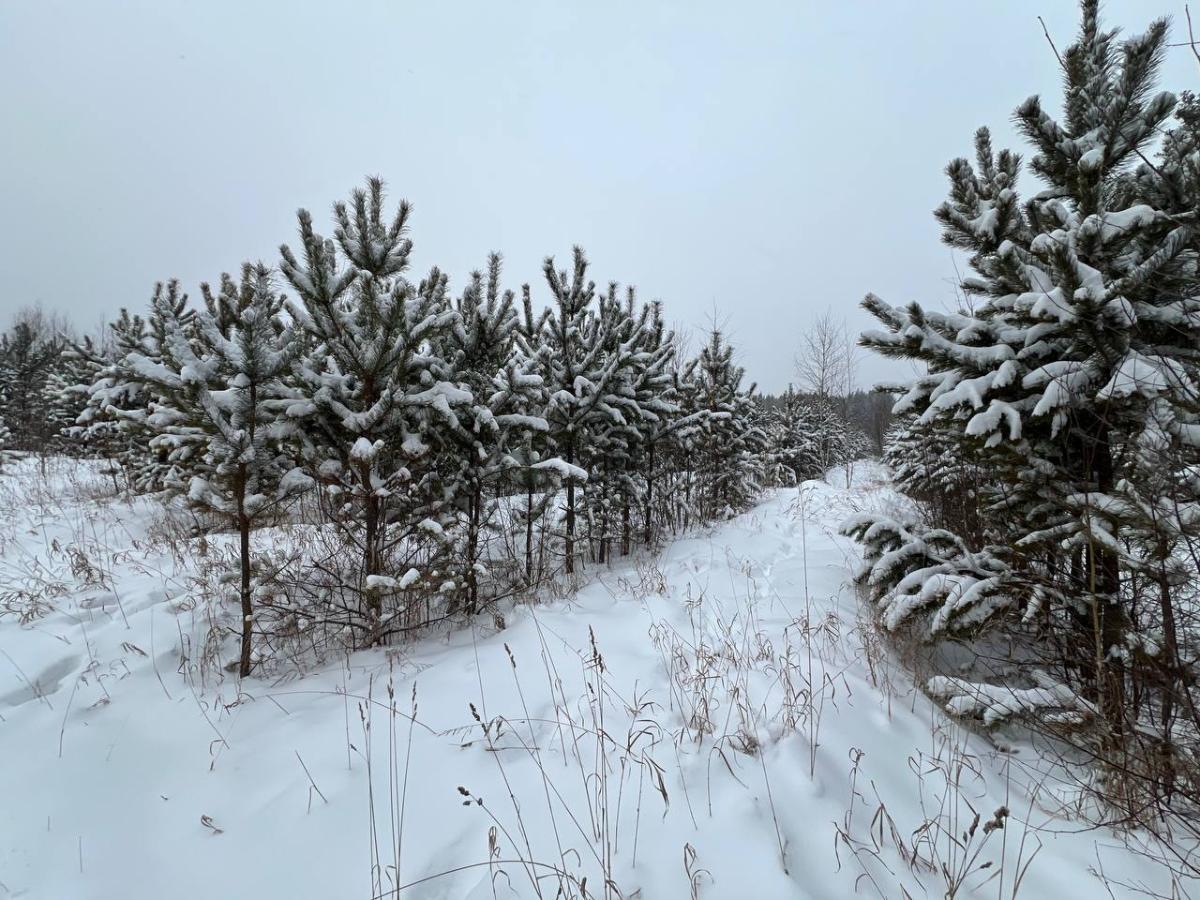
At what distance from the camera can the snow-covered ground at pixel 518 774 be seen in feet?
5.74

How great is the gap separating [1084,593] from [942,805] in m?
1.61

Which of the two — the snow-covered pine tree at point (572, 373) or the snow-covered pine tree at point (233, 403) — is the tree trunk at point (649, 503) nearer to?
the snow-covered pine tree at point (572, 373)

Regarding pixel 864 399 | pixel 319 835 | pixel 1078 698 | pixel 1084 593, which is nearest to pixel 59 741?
pixel 319 835

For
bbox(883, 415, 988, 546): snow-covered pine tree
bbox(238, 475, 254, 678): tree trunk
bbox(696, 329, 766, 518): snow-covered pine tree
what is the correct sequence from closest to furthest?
bbox(238, 475, 254, 678): tree trunk, bbox(883, 415, 988, 546): snow-covered pine tree, bbox(696, 329, 766, 518): snow-covered pine tree

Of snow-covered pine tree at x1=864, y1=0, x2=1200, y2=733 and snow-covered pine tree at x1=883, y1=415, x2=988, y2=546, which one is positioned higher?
snow-covered pine tree at x1=864, y1=0, x2=1200, y2=733

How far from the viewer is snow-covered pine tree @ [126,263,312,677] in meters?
2.85

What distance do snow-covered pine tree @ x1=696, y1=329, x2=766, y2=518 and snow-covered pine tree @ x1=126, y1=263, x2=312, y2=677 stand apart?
6.92m

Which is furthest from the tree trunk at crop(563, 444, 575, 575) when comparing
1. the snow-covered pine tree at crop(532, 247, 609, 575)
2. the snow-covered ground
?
the snow-covered ground

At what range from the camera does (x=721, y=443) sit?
9.35 m

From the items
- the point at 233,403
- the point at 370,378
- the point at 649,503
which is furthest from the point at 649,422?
the point at 233,403

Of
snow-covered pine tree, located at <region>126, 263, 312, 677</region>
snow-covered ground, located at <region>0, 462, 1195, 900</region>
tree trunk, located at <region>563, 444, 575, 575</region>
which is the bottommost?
snow-covered ground, located at <region>0, 462, 1195, 900</region>

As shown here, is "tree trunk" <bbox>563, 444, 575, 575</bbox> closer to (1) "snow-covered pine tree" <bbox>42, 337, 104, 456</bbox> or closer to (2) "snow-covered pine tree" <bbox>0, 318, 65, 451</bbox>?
(1) "snow-covered pine tree" <bbox>42, 337, 104, 456</bbox>

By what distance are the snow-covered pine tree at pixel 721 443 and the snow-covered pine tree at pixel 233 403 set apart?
22.7ft

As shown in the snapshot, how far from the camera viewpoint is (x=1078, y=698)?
237cm
